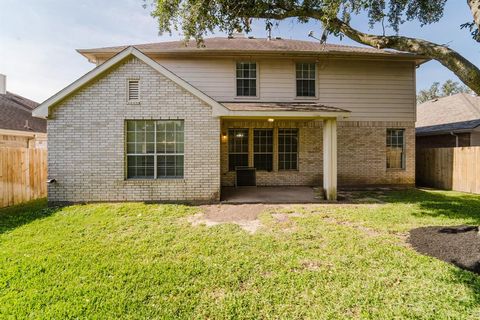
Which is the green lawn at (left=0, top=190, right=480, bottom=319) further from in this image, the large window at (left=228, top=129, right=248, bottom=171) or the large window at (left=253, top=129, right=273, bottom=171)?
the large window at (left=228, top=129, right=248, bottom=171)

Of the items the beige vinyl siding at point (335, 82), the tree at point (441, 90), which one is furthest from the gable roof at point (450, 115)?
the tree at point (441, 90)

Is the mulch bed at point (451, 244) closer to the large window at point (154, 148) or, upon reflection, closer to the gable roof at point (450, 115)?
the large window at point (154, 148)

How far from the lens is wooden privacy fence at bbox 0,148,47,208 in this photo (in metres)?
8.20

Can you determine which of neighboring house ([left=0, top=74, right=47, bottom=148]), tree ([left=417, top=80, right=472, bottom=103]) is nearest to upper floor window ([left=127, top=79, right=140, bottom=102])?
neighboring house ([left=0, top=74, right=47, bottom=148])

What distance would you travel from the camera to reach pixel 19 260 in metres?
4.43

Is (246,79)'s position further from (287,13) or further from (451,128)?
(451,128)

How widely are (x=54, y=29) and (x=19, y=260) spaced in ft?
35.5

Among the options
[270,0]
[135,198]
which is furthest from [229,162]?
[270,0]

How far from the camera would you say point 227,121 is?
11.6 m

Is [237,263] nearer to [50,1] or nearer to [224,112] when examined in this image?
[224,112]

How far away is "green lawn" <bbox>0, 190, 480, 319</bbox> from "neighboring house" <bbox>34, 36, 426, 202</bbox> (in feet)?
7.41

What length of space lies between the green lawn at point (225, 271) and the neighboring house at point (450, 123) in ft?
30.7

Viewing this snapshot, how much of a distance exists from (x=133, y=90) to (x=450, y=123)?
692 inches

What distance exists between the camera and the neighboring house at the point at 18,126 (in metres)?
13.0
